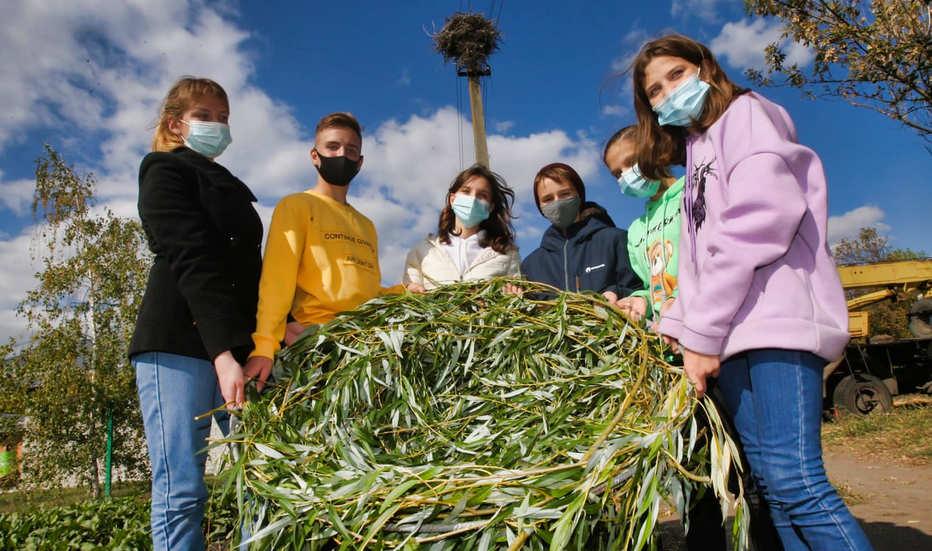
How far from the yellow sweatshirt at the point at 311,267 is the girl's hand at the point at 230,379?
173 millimetres

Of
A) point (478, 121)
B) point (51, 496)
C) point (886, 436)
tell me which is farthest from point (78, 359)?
point (886, 436)

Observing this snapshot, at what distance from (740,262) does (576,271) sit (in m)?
1.65

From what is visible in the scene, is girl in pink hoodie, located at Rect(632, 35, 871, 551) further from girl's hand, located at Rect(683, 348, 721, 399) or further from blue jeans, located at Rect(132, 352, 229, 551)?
blue jeans, located at Rect(132, 352, 229, 551)

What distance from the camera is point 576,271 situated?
10.9 ft

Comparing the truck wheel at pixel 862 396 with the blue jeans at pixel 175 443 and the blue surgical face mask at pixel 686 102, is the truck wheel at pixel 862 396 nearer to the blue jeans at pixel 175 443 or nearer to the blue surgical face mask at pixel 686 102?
the blue surgical face mask at pixel 686 102

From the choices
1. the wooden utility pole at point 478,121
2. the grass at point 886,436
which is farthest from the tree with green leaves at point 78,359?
the grass at point 886,436

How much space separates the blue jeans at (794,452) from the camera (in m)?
1.61

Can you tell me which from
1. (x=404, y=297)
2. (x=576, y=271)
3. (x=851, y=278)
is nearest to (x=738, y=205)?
(x=404, y=297)

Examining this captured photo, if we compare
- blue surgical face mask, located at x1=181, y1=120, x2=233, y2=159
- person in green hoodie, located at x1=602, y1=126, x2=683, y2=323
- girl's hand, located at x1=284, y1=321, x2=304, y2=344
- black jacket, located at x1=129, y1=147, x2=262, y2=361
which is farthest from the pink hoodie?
blue surgical face mask, located at x1=181, y1=120, x2=233, y2=159

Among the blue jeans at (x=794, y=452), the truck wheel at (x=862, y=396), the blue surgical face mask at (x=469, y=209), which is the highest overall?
the blue surgical face mask at (x=469, y=209)

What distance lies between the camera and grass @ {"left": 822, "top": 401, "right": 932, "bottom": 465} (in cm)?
752

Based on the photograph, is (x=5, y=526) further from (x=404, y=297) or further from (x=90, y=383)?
(x=404, y=297)

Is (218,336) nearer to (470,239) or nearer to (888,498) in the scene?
(470,239)

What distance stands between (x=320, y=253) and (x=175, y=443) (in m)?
0.92
